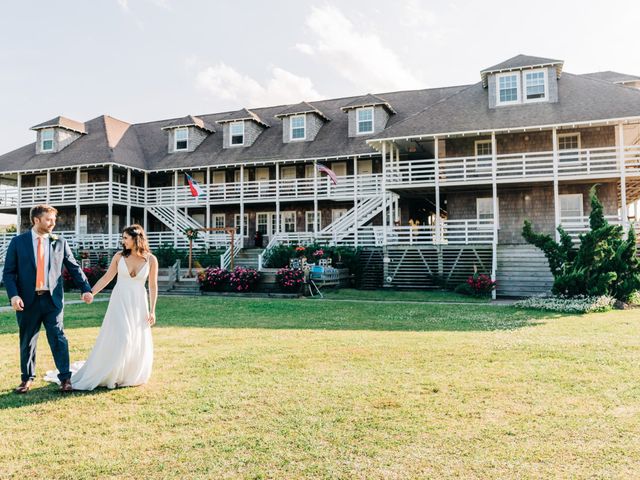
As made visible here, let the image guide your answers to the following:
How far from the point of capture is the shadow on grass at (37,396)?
5.39 meters

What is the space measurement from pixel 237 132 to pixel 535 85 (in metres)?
17.6

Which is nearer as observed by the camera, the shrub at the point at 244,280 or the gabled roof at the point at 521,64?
the shrub at the point at 244,280

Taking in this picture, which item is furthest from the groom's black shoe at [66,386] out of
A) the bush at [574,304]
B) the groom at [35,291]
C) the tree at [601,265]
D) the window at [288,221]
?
the window at [288,221]

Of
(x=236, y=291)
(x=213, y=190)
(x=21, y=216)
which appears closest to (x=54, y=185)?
(x=21, y=216)

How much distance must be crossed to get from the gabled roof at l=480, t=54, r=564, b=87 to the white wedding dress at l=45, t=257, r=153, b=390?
22.6 m

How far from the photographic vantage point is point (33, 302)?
590 centimetres

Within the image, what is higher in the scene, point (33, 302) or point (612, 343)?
point (33, 302)

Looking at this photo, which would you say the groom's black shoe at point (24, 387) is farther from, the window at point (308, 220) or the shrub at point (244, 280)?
the window at point (308, 220)

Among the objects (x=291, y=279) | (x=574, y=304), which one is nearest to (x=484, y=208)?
(x=291, y=279)

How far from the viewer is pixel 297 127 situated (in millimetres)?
31141

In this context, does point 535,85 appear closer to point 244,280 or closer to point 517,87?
point 517,87

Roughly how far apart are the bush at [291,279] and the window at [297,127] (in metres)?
13.4

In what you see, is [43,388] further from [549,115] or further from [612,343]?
[549,115]

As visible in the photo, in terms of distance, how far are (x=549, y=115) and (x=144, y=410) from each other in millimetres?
22281
